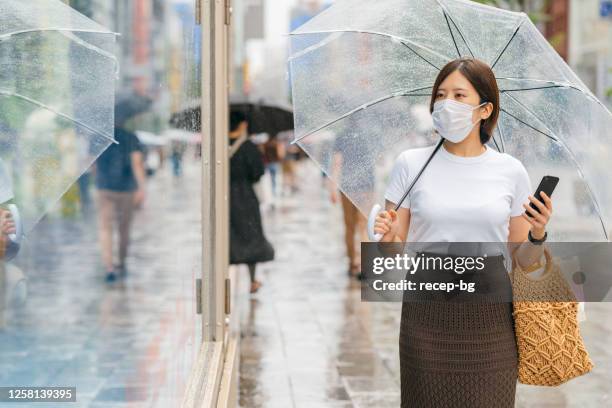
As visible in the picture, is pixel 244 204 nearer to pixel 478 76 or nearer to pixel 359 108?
pixel 359 108

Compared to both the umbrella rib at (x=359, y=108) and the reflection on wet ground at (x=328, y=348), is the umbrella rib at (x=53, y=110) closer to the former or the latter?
the umbrella rib at (x=359, y=108)

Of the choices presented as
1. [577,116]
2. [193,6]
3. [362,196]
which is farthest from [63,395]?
[193,6]

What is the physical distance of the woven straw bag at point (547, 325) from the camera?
3.46 meters

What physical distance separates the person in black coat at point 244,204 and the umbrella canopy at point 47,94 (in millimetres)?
5897

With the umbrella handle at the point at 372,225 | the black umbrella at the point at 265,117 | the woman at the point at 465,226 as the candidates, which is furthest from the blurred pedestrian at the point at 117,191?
the umbrella handle at the point at 372,225

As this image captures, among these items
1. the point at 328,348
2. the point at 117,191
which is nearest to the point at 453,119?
the point at 328,348

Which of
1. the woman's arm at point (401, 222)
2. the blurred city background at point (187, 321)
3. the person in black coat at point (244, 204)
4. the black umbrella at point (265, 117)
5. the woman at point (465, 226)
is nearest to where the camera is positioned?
the woman at point (465, 226)

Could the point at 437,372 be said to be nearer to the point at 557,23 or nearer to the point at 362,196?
the point at 362,196

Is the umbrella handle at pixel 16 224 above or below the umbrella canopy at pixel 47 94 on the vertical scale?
below

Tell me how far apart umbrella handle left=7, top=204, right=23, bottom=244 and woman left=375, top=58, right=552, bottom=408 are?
1413 mm

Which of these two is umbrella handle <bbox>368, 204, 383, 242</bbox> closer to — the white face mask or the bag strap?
the white face mask

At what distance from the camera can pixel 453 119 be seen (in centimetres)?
343

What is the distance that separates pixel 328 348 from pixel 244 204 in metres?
2.10

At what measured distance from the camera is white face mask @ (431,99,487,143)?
343 centimetres
